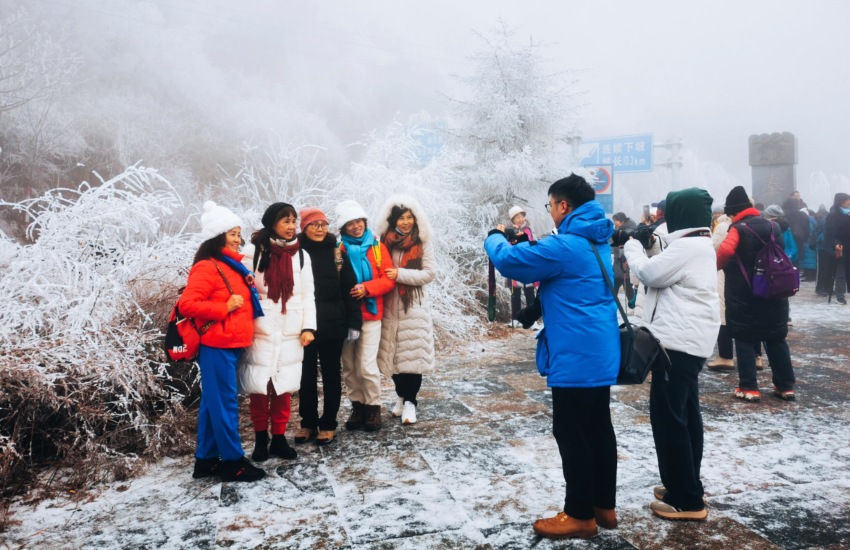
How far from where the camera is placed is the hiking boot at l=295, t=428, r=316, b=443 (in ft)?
14.4

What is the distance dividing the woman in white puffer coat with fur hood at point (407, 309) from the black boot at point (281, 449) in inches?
39.2

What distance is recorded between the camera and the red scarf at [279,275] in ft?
12.8

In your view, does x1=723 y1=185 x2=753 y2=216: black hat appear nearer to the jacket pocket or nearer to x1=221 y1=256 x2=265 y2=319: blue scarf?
the jacket pocket

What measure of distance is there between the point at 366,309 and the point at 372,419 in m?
0.86

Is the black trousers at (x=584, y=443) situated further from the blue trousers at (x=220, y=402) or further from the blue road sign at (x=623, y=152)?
the blue road sign at (x=623, y=152)

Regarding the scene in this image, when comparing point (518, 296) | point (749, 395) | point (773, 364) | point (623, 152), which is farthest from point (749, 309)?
point (623, 152)

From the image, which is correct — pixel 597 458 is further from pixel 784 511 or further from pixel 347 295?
pixel 347 295

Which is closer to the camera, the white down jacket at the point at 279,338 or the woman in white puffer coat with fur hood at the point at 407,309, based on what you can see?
the white down jacket at the point at 279,338

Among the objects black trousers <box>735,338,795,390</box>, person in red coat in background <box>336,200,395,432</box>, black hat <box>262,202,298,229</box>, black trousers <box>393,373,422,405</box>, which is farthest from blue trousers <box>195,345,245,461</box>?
black trousers <box>735,338,795,390</box>

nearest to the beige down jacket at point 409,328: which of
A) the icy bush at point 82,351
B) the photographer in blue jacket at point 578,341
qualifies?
the icy bush at point 82,351

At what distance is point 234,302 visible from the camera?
356cm

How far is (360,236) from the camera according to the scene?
466 centimetres

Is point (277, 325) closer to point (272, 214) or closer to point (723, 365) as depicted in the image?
point (272, 214)

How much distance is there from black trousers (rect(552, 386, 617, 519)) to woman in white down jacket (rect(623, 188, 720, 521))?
0.35 metres
